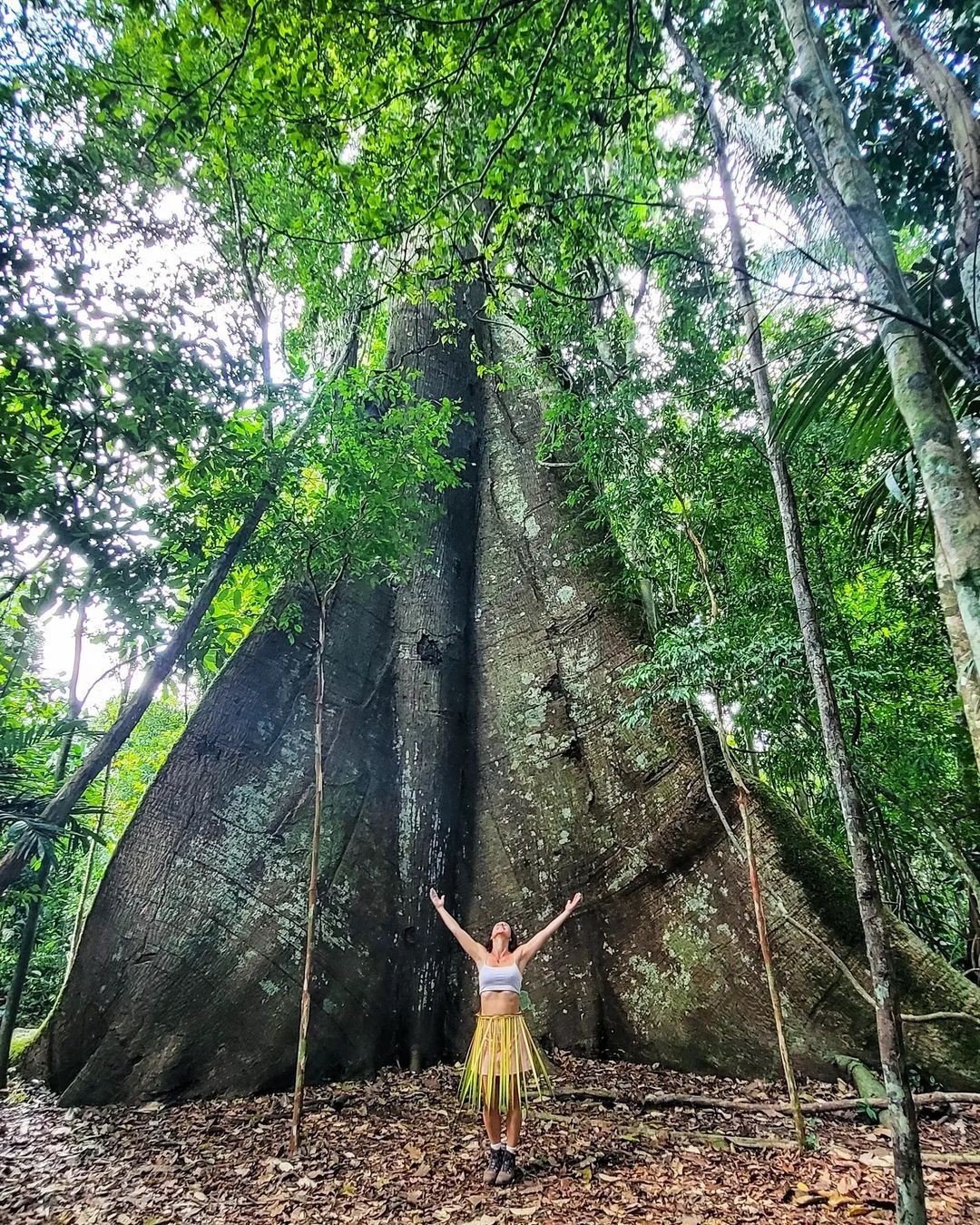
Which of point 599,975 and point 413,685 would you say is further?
point 413,685

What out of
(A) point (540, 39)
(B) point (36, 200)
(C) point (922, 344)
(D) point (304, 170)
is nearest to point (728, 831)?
(C) point (922, 344)

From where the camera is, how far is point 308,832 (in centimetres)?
461

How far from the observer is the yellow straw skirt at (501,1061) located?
9.96 feet

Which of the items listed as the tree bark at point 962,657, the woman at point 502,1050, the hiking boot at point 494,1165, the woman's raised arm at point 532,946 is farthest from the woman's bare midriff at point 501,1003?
the tree bark at point 962,657

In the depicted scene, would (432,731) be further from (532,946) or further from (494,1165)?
(494,1165)

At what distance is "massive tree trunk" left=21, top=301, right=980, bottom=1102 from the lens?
3.85m

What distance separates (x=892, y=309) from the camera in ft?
7.11

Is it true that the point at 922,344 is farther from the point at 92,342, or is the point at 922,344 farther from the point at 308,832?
the point at 308,832

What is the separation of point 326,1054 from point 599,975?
1815 mm

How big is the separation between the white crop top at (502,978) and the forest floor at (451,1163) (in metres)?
0.76

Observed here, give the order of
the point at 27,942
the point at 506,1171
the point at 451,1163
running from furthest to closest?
the point at 27,942, the point at 451,1163, the point at 506,1171

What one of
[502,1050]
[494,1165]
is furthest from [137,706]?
[494,1165]

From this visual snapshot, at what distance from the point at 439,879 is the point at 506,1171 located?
2.01 metres

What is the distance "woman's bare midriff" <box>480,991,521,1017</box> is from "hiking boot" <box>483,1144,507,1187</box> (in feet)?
1.73
